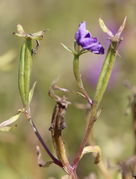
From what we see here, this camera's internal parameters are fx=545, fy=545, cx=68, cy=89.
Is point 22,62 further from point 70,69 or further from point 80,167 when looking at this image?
point 70,69

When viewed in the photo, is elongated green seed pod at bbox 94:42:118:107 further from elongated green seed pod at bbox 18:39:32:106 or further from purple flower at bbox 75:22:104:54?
elongated green seed pod at bbox 18:39:32:106

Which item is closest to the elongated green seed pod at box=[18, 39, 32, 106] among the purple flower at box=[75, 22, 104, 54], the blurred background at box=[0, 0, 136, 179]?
the purple flower at box=[75, 22, 104, 54]

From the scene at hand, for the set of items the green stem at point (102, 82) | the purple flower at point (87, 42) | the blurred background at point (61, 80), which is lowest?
the blurred background at point (61, 80)

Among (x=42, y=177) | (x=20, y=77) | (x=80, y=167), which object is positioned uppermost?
(x=20, y=77)

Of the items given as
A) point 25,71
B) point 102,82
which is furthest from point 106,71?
point 25,71

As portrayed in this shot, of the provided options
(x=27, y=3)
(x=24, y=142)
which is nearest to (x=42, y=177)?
(x=24, y=142)

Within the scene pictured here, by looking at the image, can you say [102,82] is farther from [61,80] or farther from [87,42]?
[61,80]

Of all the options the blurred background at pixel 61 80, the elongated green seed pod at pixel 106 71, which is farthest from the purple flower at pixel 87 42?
the blurred background at pixel 61 80

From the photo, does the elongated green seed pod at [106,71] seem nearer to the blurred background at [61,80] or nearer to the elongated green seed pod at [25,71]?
the elongated green seed pod at [25,71]
